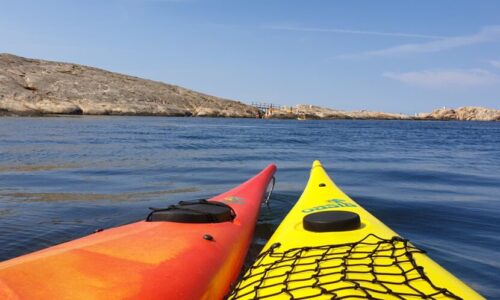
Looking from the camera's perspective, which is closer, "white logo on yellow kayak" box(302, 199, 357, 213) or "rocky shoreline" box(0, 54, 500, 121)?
"white logo on yellow kayak" box(302, 199, 357, 213)

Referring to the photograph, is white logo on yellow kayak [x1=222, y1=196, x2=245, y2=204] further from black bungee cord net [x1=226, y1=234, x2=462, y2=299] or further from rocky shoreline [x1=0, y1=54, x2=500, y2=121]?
rocky shoreline [x1=0, y1=54, x2=500, y2=121]

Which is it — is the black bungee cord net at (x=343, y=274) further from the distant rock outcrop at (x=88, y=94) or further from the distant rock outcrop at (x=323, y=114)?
the distant rock outcrop at (x=323, y=114)

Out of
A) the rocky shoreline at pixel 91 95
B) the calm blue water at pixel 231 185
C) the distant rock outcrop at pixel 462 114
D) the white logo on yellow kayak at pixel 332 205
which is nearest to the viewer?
the white logo on yellow kayak at pixel 332 205

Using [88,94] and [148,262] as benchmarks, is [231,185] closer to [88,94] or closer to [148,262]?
[148,262]

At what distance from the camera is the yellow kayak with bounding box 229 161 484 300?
206 cm

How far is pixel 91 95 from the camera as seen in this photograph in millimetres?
42812

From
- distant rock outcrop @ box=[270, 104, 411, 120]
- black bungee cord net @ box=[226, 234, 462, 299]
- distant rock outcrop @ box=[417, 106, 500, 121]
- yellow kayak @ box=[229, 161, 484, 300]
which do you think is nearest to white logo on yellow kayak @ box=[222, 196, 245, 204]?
yellow kayak @ box=[229, 161, 484, 300]

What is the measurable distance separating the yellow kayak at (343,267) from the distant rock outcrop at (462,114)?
287ft

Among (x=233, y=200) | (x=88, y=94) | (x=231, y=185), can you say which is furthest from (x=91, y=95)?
(x=233, y=200)

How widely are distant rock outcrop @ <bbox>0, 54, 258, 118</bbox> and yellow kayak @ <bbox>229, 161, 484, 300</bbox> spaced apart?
34.7 metres

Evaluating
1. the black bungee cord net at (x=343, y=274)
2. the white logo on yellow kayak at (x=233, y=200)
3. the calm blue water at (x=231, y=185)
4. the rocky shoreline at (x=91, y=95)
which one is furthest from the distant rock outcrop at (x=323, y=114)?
the black bungee cord net at (x=343, y=274)

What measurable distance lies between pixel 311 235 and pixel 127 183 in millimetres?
5340

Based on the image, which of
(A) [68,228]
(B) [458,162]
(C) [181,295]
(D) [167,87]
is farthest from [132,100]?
(C) [181,295]

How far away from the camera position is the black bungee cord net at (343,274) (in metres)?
2.03
